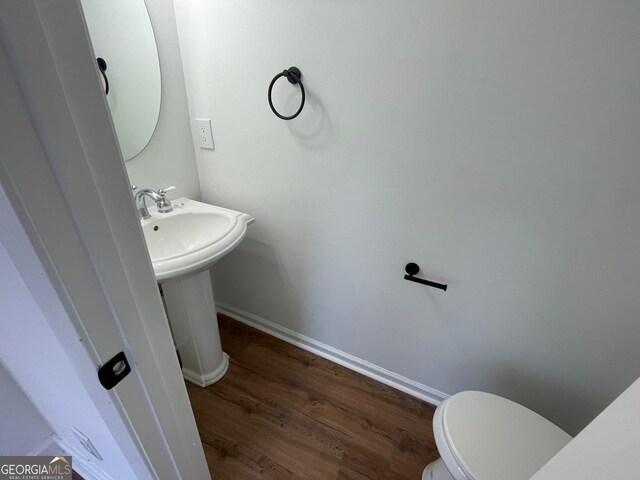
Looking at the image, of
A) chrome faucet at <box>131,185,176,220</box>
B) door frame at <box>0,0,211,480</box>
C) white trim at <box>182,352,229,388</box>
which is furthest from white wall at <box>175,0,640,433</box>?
door frame at <box>0,0,211,480</box>

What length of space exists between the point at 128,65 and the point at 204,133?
36 centimetres

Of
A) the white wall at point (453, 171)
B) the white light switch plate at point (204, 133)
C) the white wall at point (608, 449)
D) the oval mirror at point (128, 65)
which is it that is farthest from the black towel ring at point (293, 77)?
the white wall at point (608, 449)

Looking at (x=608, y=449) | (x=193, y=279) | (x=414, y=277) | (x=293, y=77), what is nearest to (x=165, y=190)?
(x=193, y=279)

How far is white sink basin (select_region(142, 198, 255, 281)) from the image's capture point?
99 centimetres

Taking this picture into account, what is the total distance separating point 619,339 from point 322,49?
1.41 m

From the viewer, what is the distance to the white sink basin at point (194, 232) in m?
0.99

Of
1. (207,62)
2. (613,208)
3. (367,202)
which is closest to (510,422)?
(613,208)

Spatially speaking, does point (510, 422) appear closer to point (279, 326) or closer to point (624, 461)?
point (624, 461)

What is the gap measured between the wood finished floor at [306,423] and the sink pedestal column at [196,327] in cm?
8

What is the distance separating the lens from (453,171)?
96 centimetres

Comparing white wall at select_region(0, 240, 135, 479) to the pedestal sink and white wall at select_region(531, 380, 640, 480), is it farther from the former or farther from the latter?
white wall at select_region(531, 380, 640, 480)

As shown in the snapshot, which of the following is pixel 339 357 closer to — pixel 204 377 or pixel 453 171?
pixel 204 377

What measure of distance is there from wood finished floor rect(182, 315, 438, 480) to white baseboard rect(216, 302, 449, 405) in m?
0.03

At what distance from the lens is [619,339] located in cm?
94
